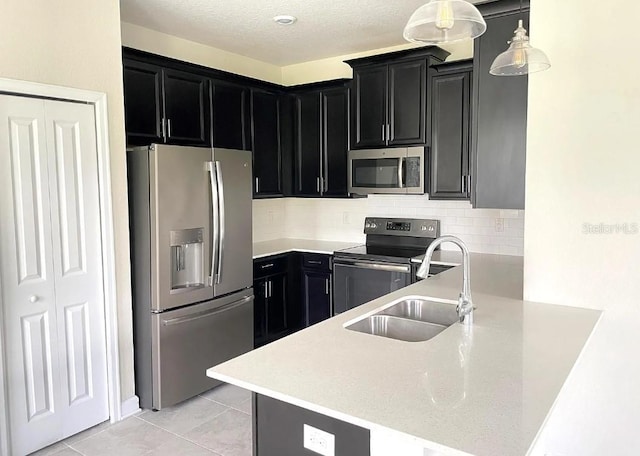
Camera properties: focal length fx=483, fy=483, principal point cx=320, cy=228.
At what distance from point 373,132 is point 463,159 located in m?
0.84

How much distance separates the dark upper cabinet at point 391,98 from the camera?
393 cm

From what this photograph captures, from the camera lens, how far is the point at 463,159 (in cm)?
379

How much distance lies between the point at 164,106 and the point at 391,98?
6.02 ft

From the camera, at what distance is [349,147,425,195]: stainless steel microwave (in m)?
3.99

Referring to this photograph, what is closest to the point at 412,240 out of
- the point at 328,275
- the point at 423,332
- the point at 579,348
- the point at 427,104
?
the point at 328,275

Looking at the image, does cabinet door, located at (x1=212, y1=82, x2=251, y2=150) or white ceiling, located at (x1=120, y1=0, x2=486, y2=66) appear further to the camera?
cabinet door, located at (x1=212, y1=82, x2=251, y2=150)

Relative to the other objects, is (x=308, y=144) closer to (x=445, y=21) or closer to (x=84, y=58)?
(x=84, y=58)

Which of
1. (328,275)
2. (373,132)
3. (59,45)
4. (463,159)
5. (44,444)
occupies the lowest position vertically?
(44,444)

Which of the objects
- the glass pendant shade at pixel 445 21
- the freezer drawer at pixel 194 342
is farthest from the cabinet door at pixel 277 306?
the glass pendant shade at pixel 445 21

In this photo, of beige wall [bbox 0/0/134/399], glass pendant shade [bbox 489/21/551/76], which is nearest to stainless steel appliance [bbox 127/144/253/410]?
beige wall [bbox 0/0/134/399]

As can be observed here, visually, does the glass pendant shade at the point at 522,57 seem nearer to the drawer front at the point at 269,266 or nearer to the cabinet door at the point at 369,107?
the cabinet door at the point at 369,107

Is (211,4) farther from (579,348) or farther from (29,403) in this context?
(579,348)

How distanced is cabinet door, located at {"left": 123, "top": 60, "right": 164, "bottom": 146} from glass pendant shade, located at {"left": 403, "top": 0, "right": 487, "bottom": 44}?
2.38m

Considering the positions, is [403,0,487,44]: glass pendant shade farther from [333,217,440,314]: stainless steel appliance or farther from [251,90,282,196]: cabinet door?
[251,90,282,196]: cabinet door
